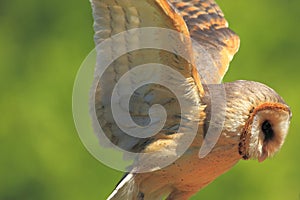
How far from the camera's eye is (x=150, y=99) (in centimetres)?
395

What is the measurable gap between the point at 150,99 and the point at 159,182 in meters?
0.31

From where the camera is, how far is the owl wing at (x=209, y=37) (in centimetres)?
454

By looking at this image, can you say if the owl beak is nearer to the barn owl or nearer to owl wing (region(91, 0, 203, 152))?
the barn owl

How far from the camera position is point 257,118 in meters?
3.86

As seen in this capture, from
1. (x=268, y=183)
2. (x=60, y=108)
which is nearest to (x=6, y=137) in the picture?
(x=60, y=108)

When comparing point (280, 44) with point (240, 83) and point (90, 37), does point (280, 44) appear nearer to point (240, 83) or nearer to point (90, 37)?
point (90, 37)

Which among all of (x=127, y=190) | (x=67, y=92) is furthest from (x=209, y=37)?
(x=67, y=92)

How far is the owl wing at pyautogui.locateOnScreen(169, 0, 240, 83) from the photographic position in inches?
179

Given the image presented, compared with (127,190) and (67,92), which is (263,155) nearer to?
→ (127,190)

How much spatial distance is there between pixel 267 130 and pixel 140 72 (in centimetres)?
50

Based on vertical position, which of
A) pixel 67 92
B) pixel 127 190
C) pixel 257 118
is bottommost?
pixel 67 92

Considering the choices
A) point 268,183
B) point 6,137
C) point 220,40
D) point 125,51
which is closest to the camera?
point 125,51

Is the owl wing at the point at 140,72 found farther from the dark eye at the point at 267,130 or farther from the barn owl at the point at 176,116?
the dark eye at the point at 267,130

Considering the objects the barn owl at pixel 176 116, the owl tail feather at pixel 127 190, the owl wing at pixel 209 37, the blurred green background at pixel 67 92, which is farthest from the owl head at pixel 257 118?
the blurred green background at pixel 67 92
